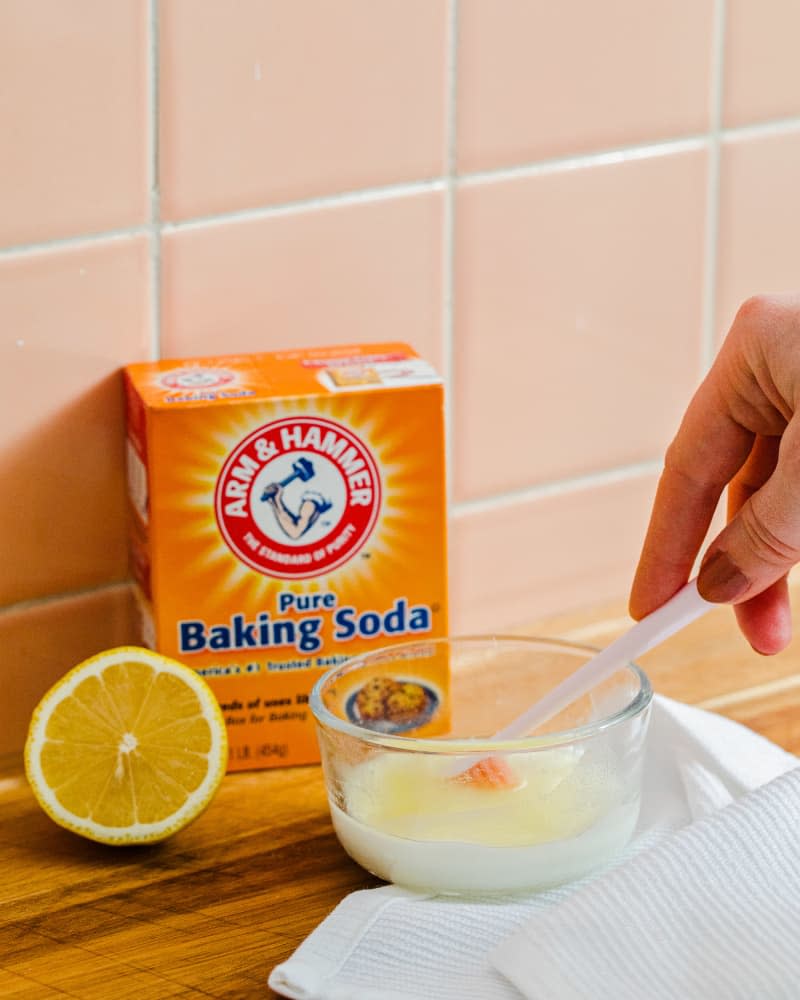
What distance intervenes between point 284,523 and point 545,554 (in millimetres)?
254

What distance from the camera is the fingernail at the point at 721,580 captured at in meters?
0.65

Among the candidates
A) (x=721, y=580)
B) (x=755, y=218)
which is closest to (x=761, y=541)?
(x=721, y=580)

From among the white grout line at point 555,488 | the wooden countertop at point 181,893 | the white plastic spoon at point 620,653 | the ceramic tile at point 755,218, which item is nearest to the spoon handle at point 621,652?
the white plastic spoon at point 620,653

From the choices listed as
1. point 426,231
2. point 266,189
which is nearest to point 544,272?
point 426,231

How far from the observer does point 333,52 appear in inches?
31.1

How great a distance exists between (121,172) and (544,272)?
264 mm

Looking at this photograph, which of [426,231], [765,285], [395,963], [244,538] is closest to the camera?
[395,963]

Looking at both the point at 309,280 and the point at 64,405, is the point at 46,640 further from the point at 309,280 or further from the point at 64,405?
the point at 309,280

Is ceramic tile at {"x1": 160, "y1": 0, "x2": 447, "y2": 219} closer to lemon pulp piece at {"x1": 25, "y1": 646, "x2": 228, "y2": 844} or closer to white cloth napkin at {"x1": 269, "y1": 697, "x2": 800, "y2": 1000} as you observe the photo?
lemon pulp piece at {"x1": 25, "y1": 646, "x2": 228, "y2": 844}

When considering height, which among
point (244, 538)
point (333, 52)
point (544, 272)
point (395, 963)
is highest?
point (333, 52)

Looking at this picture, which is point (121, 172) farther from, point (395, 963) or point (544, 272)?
point (395, 963)

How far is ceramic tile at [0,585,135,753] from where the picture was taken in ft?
2.55

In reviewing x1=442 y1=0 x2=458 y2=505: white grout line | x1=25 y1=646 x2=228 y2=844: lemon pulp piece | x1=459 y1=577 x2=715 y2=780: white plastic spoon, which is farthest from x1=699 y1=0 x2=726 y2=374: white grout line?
x1=25 y1=646 x2=228 y2=844: lemon pulp piece

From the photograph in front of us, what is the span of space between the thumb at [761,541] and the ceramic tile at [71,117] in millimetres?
324
